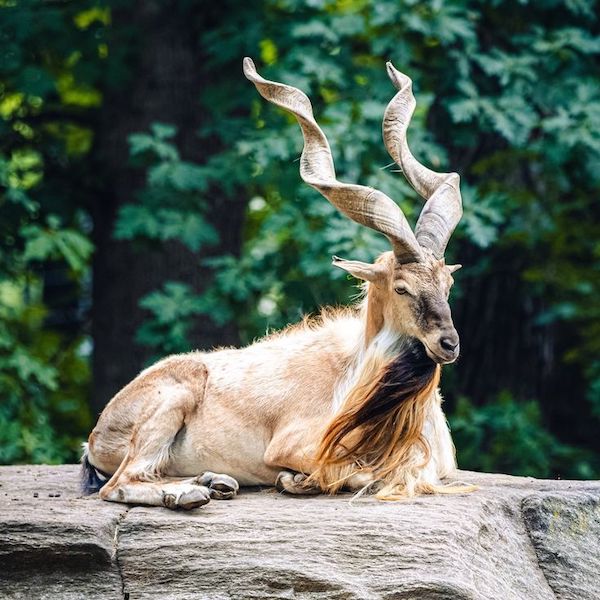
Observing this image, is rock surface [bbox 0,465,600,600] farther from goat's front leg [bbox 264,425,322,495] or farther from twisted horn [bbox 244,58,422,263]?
twisted horn [bbox 244,58,422,263]

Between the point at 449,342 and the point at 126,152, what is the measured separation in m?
7.18

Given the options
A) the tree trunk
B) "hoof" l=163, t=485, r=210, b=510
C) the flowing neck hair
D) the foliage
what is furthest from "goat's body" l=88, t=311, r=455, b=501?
the tree trunk

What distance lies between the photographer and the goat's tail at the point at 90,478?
7.42m

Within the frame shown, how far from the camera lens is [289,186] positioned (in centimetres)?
1073

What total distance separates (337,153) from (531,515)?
4.55 meters

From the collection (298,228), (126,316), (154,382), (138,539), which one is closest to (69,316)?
(126,316)

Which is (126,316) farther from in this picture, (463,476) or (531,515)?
(531,515)

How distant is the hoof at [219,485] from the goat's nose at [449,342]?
4.77 feet

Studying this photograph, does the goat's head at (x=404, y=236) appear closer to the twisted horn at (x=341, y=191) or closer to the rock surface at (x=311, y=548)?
the twisted horn at (x=341, y=191)

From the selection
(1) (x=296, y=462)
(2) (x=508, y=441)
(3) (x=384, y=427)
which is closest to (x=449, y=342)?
(3) (x=384, y=427)

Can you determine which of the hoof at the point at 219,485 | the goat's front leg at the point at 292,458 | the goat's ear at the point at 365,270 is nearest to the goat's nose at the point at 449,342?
the goat's ear at the point at 365,270

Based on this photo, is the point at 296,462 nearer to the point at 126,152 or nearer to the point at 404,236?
the point at 404,236

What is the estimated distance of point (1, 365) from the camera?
11383 millimetres

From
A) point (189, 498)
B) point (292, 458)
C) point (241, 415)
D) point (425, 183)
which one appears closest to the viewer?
point (189, 498)
